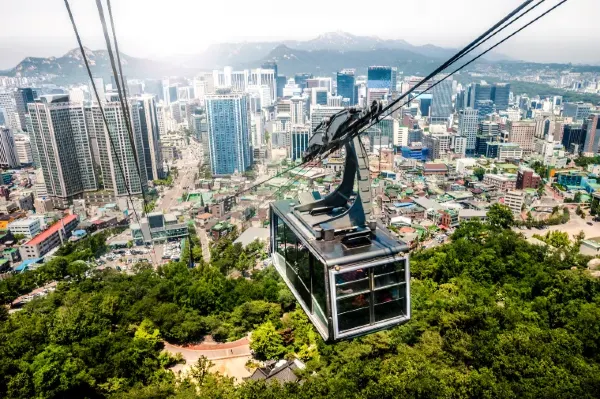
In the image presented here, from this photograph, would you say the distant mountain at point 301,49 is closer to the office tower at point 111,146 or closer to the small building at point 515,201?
the office tower at point 111,146

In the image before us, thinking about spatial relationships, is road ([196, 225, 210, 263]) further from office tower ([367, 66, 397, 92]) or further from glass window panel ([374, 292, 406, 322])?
office tower ([367, 66, 397, 92])

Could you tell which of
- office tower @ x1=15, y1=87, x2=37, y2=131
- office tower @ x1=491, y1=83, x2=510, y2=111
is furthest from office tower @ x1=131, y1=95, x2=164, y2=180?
office tower @ x1=491, y1=83, x2=510, y2=111

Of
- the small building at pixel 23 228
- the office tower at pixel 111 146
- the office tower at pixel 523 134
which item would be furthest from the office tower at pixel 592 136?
the small building at pixel 23 228

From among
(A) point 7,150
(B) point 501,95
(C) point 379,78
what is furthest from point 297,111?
(B) point 501,95

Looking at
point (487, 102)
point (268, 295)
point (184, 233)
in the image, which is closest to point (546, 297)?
point (268, 295)

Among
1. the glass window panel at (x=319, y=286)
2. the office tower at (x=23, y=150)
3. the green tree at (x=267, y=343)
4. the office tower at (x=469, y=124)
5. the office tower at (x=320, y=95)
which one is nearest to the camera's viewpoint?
the glass window panel at (x=319, y=286)

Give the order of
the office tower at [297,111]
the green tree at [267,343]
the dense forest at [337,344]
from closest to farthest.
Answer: the dense forest at [337,344] < the green tree at [267,343] < the office tower at [297,111]

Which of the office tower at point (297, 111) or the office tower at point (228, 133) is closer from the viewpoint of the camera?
the office tower at point (228, 133)

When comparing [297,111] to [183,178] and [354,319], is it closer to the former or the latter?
[183,178]
